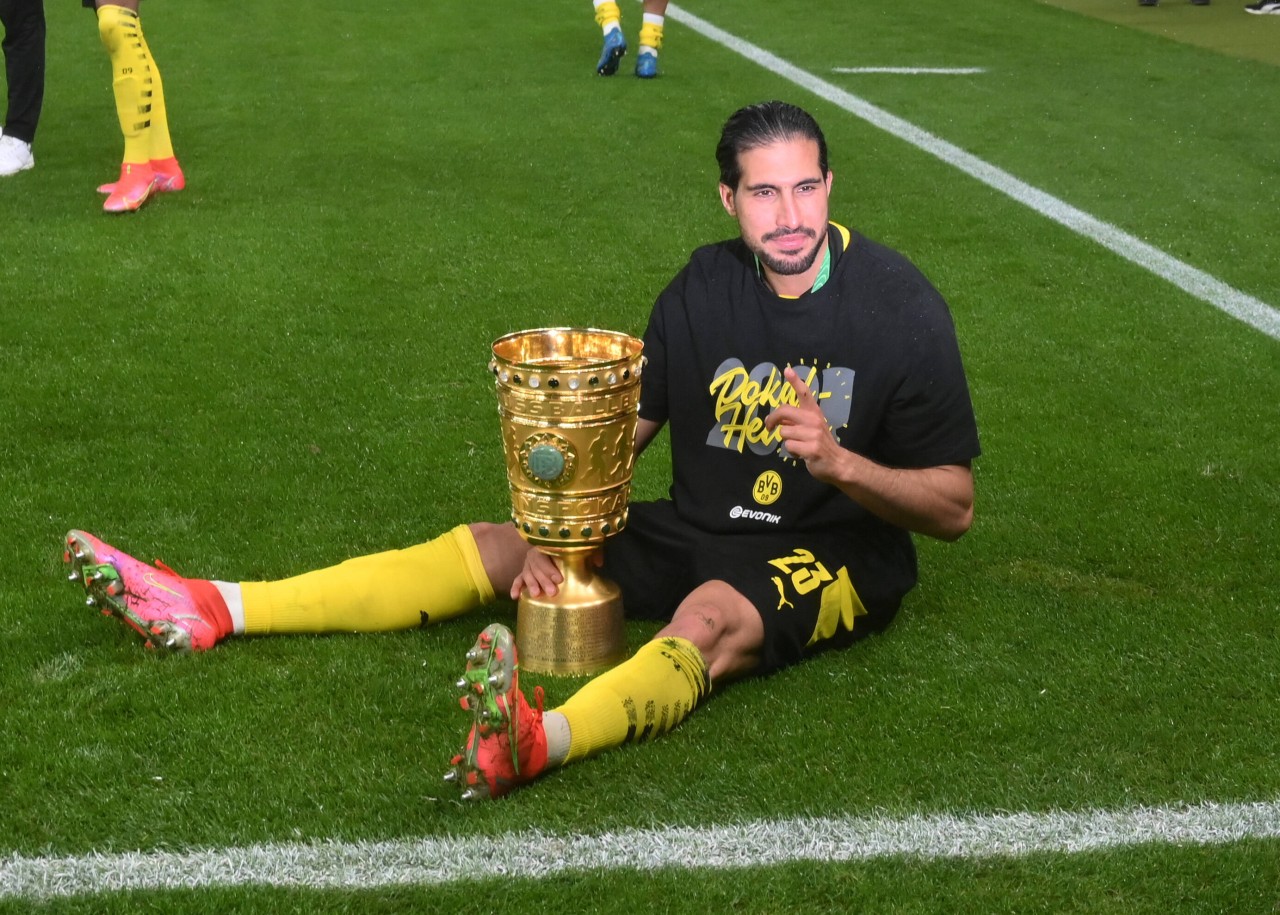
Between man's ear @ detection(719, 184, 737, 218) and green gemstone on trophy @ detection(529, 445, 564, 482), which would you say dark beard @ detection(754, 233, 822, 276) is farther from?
green gemstone on trophy @ detection(529, 445, 564, 482)

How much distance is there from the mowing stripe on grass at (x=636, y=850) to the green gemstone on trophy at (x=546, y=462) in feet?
2.38

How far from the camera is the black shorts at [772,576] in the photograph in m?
3.36

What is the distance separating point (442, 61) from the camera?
10.5 m

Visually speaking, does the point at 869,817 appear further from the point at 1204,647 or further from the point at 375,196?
the point at 375,196

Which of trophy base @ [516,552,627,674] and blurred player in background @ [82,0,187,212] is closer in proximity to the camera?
trophy base @ [516,552,627,674]

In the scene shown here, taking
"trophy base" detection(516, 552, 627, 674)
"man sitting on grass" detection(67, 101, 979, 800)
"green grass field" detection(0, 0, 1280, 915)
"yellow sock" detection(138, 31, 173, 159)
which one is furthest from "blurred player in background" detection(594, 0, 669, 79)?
"trophy base" detection(516, 552, 627, 674)

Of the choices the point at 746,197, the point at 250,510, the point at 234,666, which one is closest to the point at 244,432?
the point at 250,510

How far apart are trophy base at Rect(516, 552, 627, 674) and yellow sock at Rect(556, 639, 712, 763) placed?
0.23m

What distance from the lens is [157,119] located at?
23.7 feet

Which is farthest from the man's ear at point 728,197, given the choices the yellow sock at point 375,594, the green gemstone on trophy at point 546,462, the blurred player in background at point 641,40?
the blurred player in background at point 641,40

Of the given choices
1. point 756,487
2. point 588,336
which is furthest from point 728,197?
point 756,487

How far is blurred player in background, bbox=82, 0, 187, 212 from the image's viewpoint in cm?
693

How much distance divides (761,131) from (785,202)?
14 cm

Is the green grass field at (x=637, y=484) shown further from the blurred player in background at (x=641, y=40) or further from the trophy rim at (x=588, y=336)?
the trophy rim at (x=588, y=336)
